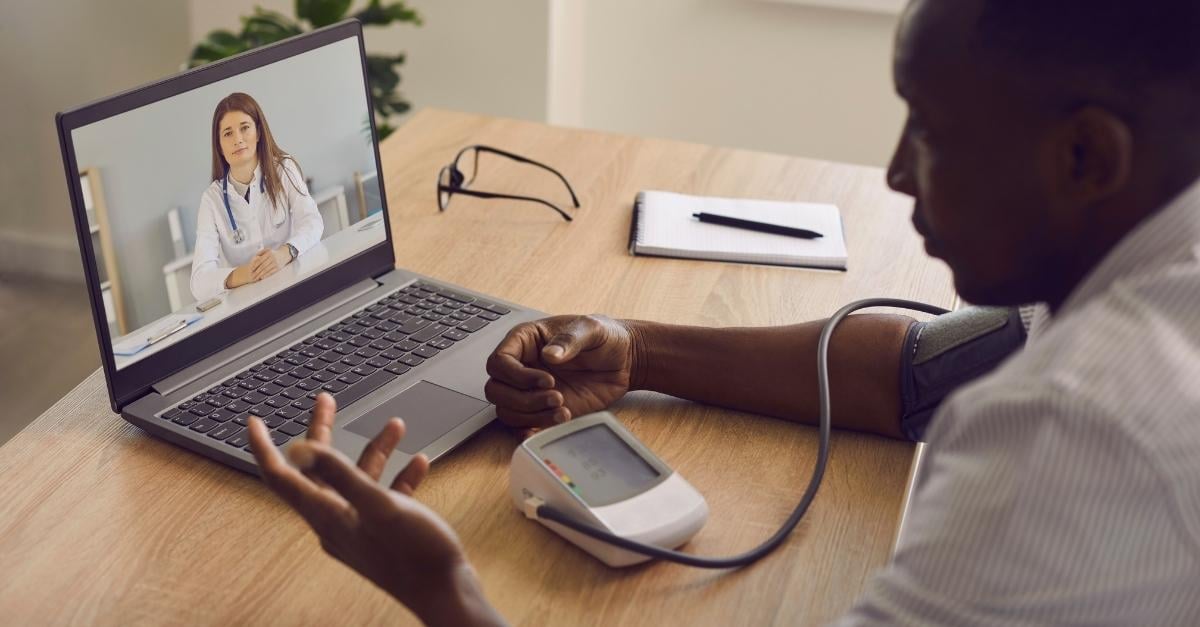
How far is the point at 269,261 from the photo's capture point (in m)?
1.02

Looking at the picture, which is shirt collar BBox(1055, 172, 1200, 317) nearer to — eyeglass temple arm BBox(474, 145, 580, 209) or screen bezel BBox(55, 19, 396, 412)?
screen bezel BBox(55, 19, 396, 412)

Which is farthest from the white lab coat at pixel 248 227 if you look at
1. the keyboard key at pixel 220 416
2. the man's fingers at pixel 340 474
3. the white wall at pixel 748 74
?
the white wall at pixel 748 74

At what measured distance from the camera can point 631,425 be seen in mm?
975

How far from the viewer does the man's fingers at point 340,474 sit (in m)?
0.67

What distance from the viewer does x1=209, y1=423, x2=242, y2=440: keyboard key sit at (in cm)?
90

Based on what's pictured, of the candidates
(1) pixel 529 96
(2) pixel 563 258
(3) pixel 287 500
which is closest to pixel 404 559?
(3) pixel 287 500

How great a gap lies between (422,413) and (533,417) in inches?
3.7

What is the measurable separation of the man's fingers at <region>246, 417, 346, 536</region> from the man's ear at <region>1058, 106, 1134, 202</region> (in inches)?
17.6

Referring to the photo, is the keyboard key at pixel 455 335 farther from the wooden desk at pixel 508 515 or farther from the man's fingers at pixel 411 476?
the man's fingers at pixel 411 476

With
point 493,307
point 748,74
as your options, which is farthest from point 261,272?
point 748,74

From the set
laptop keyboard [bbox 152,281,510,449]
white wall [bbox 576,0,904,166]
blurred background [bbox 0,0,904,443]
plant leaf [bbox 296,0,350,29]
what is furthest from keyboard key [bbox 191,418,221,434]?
white wall [bbox 576,0,904,166]

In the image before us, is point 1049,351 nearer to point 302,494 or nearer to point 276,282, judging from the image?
point 302,494

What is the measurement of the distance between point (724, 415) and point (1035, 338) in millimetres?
281

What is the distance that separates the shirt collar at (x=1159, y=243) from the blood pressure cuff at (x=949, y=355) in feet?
1.24
